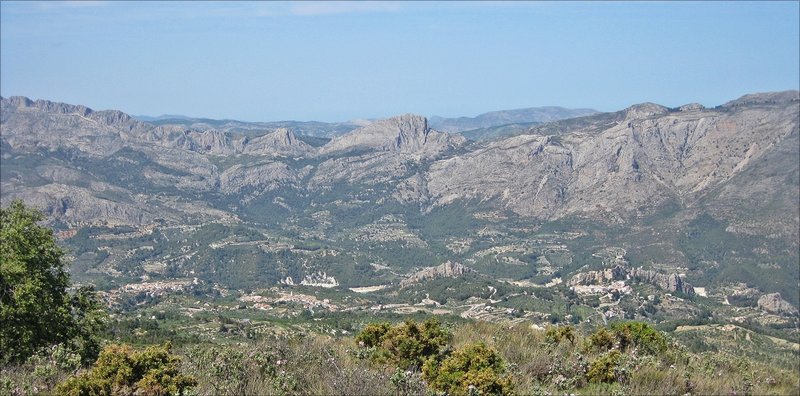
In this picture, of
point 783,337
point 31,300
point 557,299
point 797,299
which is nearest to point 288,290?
point 557,299

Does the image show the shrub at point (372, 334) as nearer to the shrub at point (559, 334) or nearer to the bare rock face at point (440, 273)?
the shrub at point (559, 334)

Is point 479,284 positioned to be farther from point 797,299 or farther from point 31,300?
point 31,300

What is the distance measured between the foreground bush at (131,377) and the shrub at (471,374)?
4.51 m

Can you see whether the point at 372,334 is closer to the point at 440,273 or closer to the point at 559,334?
the point at 559,334

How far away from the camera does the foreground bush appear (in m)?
11.3

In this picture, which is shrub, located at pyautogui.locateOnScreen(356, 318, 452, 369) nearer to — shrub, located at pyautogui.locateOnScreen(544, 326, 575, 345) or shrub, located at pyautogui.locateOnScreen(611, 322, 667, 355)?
shrub, located at pyautogui.locateOnScreen(544, 326, 575, 345)

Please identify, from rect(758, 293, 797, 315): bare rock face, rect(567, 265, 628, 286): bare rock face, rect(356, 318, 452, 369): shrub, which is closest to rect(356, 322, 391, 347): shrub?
rect(356, 318, 452, 369): shrub

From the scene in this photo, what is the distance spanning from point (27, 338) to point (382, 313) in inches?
4476

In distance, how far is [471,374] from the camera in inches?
452

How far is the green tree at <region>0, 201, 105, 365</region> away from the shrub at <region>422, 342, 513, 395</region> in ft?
42.2

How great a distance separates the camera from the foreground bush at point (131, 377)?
11.3 meters

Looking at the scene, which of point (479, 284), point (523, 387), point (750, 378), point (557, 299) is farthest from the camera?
point (479, 284)

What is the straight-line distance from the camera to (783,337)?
105 m

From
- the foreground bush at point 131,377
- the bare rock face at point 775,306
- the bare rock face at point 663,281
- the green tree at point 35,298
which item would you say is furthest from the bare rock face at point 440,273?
the foreground bush at point 131,377
